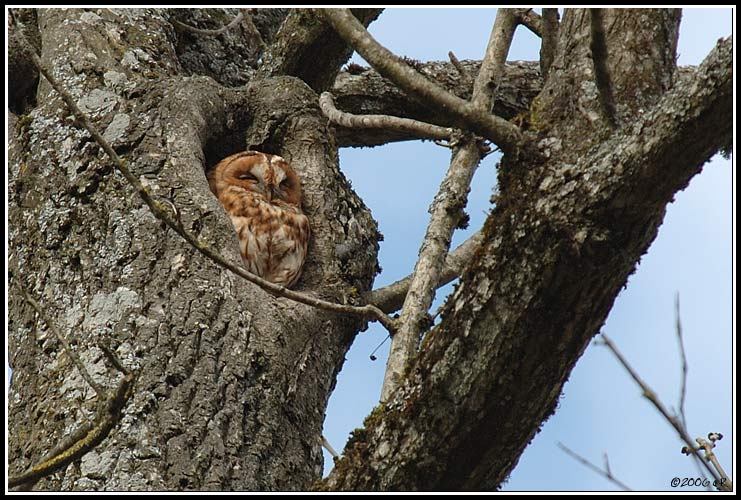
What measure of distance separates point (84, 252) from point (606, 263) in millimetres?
1747

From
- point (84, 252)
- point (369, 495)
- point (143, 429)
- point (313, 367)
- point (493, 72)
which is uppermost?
point (493, 72)

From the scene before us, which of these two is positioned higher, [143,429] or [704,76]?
[704,76]

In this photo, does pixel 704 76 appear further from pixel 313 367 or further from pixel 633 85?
pixel 313 367

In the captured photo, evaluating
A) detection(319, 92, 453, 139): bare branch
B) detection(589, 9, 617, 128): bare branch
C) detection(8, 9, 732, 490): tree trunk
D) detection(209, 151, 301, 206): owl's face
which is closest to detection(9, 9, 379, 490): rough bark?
detection(8, 9, 732, 490): tree trunk

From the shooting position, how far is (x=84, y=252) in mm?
2994

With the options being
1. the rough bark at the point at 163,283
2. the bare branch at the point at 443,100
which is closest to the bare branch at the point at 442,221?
the bare branch at the point at 443,100

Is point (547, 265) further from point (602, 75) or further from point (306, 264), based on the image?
point (306, 264)

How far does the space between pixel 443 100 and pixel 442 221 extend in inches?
21.8

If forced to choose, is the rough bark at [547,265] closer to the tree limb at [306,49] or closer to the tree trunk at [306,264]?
the tree trunk at [306,264]

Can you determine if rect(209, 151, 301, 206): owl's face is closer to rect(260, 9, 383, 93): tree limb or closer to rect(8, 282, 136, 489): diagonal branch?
rect(260, 9, 383, 93): tree limb

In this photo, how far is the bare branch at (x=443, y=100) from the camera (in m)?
2.07

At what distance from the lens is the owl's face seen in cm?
403

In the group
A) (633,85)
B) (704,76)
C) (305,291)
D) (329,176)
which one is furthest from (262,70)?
(704,76)

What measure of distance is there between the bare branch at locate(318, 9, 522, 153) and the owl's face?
1833mm
